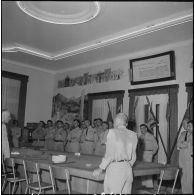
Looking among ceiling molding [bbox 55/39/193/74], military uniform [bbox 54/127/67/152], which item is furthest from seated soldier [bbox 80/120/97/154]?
ceiling molding [bbox 55/39/193/74]

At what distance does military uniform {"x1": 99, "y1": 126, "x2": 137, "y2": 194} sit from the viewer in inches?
130

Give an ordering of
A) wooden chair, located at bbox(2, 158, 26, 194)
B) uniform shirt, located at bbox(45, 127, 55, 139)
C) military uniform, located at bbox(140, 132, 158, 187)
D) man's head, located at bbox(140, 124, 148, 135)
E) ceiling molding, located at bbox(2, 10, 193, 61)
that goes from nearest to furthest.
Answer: wooden chair, located at bbox(2, 158, 26, 194) < ceiling molding, located at bbox(2, 10, 193, 61) < military uniform, located at bbox(140, 132, 158, 187) < man's head, located at bbox(140, 124, 148, 135) < uniform shirt, located at bbox(45, 127, 55, 139)

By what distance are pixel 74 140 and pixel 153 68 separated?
3243mm

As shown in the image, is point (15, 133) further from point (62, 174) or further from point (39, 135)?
point (62, 174)

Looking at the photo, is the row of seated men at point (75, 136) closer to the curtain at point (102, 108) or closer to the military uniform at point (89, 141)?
the military uniform at point (89, 141)

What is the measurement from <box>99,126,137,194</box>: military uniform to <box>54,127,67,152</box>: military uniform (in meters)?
5.24

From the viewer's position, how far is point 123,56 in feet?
26.5

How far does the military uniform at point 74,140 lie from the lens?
Result: 319 inches

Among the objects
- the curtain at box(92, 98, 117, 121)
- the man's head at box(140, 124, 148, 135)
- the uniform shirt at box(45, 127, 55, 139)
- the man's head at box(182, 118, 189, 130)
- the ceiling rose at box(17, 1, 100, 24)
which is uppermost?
the ceiling rose at box(17, 1, 100, 24)

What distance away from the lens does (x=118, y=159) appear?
11.0ft

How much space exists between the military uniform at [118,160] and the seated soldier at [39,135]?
5.92 meters

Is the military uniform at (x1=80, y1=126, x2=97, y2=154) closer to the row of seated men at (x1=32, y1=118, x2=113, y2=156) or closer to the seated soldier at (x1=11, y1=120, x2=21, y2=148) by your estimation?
the row of seated men at (x1=32, y1=118, x2=113, y2=156)

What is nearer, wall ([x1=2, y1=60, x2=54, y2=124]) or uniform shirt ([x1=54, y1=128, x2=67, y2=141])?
uniform shirt ([x1=54, y1=128, x2=67, y2=141])

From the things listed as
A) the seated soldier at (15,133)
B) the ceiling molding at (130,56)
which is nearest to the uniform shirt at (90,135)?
the ceiling molding at (130,56)
